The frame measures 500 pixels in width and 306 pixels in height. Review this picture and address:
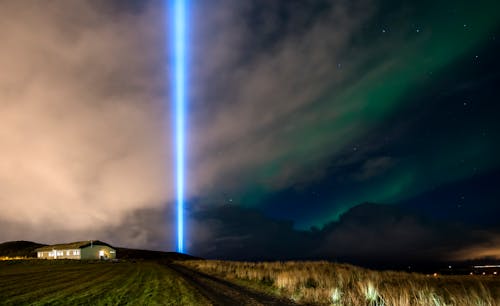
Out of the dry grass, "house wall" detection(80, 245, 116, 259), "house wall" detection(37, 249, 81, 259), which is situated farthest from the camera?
"house wall" detection(80, 245, 116, 259)

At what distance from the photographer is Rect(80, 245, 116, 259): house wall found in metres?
112

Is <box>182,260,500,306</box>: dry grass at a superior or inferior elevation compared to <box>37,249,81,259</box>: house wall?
inferior

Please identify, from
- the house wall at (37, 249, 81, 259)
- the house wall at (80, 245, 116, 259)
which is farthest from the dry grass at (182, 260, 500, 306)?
the house wall at (37, 249, 81, 259)

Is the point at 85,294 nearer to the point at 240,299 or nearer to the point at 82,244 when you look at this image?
the point at 240,299

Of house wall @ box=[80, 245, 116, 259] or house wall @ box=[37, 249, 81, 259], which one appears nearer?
house wall @ box=[37, 249, 81, 259]

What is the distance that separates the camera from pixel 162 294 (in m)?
20.9

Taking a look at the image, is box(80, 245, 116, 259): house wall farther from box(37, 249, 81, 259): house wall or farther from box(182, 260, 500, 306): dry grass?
box(182, 260, 500, 306): dry grass

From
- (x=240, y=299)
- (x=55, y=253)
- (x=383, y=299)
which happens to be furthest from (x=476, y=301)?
(x=55, y=253)

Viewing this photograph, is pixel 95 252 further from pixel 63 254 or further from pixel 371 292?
pixel 371 292

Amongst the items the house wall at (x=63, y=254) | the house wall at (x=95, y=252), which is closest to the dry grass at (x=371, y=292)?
the house wall at (x=95, y=252)

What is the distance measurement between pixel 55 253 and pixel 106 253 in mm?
17097

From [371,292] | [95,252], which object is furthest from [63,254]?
[371,292]

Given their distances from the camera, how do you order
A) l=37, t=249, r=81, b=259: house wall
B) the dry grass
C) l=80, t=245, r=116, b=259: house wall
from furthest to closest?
1. l=80, t=245, r=116, b=259: house wall
2. l=37, t=249, r=81, b=259: house wall
3. the dry grass

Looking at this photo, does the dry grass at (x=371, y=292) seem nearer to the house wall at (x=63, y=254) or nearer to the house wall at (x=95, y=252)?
the house wall at (x=95, y=252)
